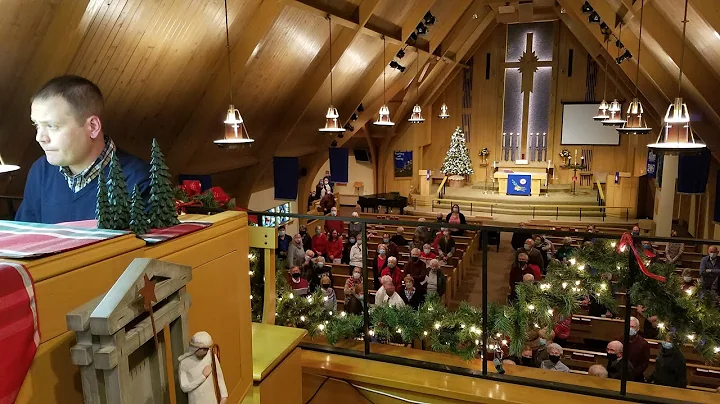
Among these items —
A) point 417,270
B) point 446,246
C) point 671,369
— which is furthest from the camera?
point 446,246

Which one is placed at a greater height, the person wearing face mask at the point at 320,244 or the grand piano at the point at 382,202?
the grand piano at the point at 382,202

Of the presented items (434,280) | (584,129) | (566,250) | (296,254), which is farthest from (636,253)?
(584,129)

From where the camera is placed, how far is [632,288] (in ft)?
8.26

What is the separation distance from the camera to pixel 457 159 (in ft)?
60.5

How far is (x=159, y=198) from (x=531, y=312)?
1966 millimetres

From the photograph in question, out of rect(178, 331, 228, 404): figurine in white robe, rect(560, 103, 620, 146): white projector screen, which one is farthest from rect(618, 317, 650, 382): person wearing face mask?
rect(560, 103, 620, 146): white projector screen

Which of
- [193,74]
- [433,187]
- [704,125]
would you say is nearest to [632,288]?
[193,74]

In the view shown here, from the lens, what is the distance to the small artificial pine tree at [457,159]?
18406 mm

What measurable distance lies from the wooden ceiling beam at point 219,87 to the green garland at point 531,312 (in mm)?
4264

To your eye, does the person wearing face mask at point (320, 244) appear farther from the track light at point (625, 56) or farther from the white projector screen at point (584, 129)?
the white projector screen at point (584, 129)

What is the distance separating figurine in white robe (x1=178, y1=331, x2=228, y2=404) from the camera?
4.45 feet

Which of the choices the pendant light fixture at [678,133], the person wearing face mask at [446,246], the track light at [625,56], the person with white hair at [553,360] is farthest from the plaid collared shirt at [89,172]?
the track light at [625,56]

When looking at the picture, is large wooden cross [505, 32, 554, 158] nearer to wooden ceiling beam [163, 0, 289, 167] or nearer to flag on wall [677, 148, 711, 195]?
flag on wall [677, 148, 711, 195]

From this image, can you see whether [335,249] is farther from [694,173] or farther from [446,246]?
[694,173]
